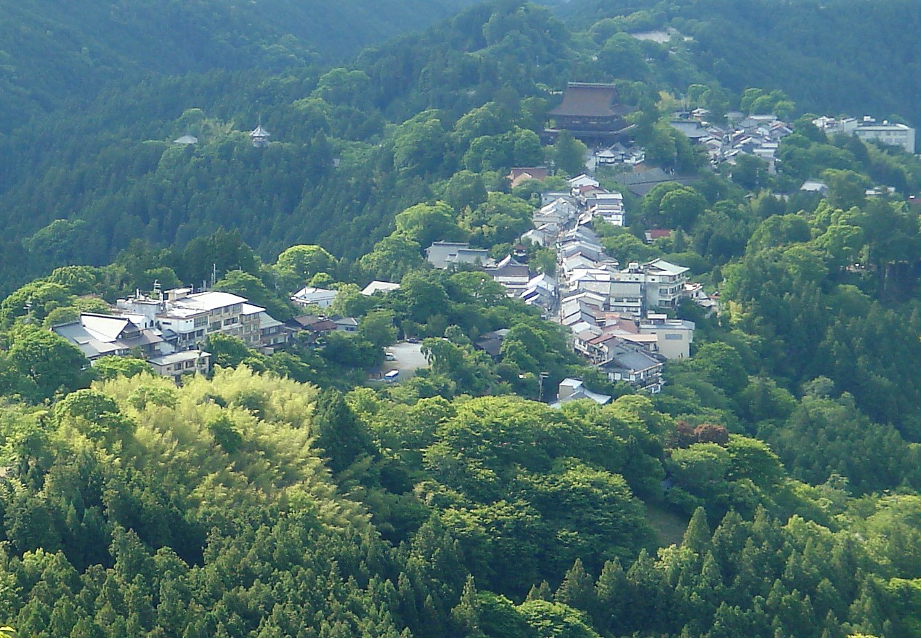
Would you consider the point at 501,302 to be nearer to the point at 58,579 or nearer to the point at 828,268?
the point at 828,268

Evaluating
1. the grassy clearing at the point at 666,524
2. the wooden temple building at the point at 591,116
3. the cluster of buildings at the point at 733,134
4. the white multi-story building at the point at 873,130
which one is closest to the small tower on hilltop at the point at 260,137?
the wooden temple building at the point at 591,116

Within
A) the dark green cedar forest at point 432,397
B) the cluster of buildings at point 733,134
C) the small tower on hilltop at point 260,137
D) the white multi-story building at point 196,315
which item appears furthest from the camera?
the small tower on hilltop at point 260,137

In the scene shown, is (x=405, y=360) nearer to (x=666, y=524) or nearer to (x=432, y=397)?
(x=432, y=397)

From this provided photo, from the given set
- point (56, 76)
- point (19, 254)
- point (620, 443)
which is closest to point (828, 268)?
point (620, 443)

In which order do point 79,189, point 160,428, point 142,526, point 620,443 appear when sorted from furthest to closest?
point 79,189, point 620,443, point 160,428, point 142,526

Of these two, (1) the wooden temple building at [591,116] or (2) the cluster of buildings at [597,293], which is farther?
(1) the wooden temple building at [591,116]

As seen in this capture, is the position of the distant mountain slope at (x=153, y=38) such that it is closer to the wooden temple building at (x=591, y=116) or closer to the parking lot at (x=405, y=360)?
the wooden temple building at (x=591, y=116)
